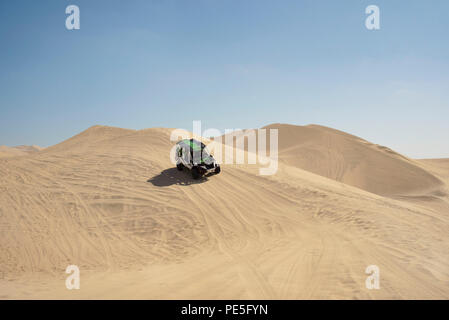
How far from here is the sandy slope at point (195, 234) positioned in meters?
5.41

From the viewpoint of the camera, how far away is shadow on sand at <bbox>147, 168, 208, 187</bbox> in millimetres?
11031

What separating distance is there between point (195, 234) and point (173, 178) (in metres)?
3.82

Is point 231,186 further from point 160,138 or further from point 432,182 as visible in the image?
point 432,182

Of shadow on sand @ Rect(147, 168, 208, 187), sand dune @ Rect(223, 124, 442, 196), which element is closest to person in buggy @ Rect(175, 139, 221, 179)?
shadow on sand @ Rect(147, 168, 208, 187)

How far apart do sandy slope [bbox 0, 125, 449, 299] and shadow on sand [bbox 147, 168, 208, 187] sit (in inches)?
3.5

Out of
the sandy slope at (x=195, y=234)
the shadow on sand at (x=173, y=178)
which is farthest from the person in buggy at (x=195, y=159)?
the sandy slope at (x=195, y=234)

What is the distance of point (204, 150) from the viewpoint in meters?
12.0

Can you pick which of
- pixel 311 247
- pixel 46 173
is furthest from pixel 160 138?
pixel 311 247

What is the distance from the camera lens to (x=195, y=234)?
8352mm

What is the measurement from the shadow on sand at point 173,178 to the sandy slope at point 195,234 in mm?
89

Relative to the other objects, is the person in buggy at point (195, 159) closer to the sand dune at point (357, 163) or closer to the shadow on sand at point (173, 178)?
the shadow on sand at point (173, 178)

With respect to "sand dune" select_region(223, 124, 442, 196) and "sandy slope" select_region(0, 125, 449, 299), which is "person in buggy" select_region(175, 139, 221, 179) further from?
"sand dune" select_region(223, 124, 442, 196)
